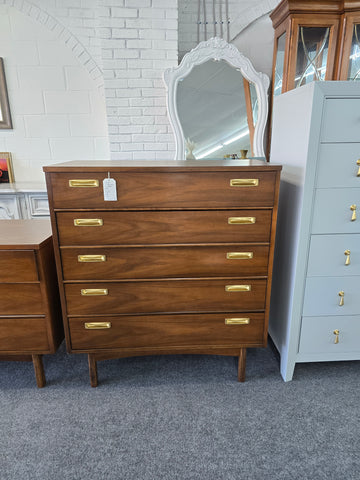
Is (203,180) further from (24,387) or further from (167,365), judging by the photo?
(24,387)

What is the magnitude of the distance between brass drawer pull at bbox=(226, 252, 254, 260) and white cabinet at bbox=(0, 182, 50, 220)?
1.94 m

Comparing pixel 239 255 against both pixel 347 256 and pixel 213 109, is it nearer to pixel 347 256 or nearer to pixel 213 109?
pixel 347 256

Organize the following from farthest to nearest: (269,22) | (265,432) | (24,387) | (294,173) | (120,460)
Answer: (269,22), (24,387), (294,173), (265,432), (120,460)

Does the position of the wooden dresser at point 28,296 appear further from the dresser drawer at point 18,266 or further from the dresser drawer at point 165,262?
the dresser drawer at point 165,262

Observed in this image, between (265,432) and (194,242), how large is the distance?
834 millimetres

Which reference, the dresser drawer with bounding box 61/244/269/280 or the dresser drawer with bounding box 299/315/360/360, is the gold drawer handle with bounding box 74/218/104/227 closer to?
the dresser drawer with bounding box 61/244/269/280

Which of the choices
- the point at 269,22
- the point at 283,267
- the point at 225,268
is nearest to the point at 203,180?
the point at 225,268

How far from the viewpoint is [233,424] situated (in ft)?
4.34

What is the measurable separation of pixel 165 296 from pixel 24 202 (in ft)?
6.34

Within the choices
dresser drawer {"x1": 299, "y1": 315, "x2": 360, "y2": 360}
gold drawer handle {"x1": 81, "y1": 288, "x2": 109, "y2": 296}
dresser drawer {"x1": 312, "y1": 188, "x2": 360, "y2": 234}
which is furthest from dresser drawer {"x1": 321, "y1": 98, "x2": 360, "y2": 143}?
gold drawer handle {"x1": 81, "y1": 288, "x2": 109, "y2": 296}

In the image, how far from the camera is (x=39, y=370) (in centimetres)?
150

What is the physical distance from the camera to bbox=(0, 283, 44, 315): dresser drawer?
136 cm

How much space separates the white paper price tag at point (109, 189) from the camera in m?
1.22

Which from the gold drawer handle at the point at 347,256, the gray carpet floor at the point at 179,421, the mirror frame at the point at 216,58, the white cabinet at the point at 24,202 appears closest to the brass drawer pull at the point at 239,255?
the gold drawer handle at the point at 347,256
